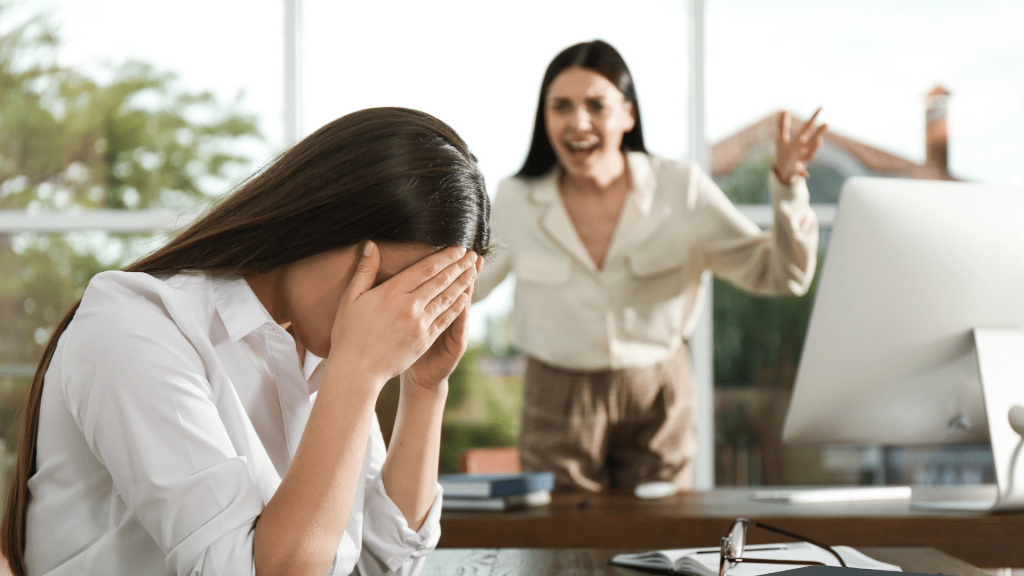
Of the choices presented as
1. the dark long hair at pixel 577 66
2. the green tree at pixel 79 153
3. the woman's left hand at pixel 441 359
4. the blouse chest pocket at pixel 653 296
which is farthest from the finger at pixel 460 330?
the green tree at pixel 79 153

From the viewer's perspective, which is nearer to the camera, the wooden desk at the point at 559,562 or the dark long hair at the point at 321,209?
the dark long hair at the point at 321,209

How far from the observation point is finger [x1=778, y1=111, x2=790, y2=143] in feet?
5.84

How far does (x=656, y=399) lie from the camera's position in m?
2.10

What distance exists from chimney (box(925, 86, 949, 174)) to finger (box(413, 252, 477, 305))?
9.37 ft

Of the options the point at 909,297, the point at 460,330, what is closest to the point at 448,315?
the point at 460,330

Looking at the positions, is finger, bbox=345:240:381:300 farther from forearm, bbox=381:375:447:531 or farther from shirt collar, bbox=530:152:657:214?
shirt collar, bbox=530:152:657:214

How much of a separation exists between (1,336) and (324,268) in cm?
317

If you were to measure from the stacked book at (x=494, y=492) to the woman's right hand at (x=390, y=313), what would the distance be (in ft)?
1.84

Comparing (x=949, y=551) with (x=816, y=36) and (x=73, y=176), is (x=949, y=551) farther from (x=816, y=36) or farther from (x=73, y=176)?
(x=73, y=176)

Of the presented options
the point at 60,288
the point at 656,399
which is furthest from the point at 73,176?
the point at 656,399

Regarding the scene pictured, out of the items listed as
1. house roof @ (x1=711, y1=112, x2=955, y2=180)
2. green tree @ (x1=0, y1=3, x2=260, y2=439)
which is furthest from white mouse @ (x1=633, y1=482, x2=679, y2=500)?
green tree @ (x1=0, y1=3, x2=260, y2=439)

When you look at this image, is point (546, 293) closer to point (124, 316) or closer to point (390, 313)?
point (390, 313)

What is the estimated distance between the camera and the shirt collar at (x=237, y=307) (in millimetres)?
893

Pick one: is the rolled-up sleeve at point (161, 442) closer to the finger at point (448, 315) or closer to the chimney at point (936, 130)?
the finger at point (448, 315)
